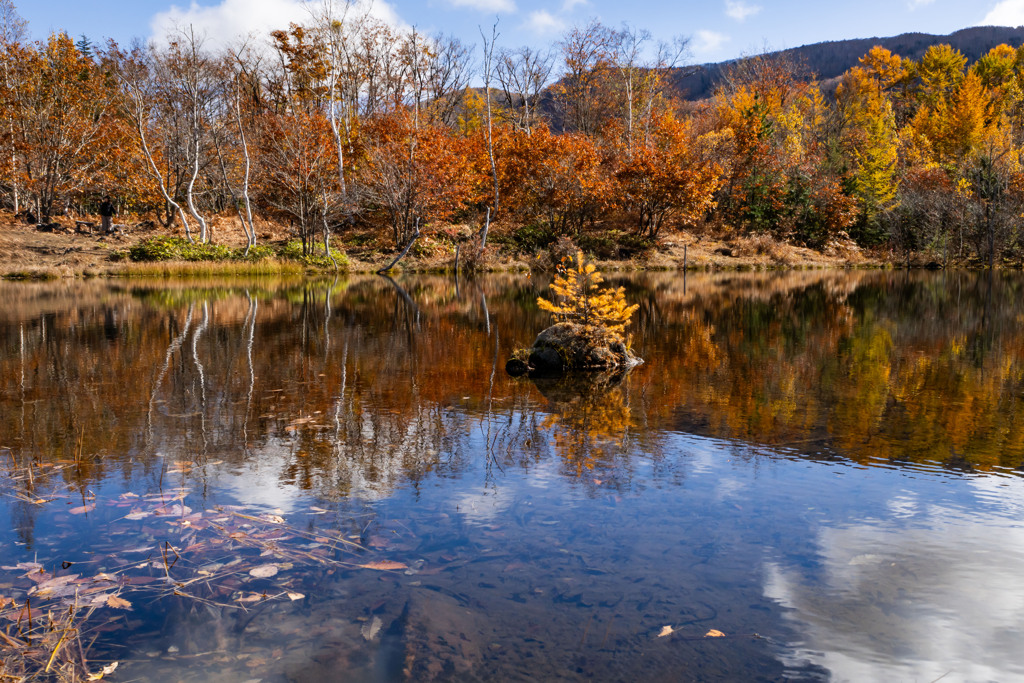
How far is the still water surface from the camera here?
3520 millimetres

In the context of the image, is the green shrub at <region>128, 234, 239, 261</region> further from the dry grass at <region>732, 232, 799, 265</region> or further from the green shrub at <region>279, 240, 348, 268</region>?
the dry grass at <region>732, 232, 799, 265</region>

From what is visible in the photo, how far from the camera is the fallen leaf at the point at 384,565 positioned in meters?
4.24

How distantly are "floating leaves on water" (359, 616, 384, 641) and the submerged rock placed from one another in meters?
7.30

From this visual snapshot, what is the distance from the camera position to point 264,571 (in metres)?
4.21

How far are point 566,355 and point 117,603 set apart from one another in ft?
25.9

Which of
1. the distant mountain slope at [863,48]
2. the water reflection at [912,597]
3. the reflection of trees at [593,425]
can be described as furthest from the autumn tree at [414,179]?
the distant mountain slope at [863,48]

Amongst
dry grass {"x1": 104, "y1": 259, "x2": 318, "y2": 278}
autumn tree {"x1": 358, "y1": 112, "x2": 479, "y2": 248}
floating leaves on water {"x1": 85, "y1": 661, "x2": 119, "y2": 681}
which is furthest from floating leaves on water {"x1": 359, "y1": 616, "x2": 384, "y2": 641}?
autumn tree {"x1": 358, "y1": 112, "x2": 479, "y2": 248}

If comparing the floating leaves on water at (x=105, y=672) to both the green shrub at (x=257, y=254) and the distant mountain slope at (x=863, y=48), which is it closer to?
the green shrub at (x=257, y=254)

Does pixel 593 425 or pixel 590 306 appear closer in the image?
pixel 593 425

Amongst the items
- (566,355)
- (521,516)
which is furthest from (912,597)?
(566,355)

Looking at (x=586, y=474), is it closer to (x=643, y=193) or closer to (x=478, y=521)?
(x=478, y=521)

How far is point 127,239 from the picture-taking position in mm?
37594

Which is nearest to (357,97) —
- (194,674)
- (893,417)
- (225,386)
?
(225,386)

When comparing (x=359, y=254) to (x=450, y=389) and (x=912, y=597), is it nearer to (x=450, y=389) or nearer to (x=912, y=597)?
(x=450, y=389)
